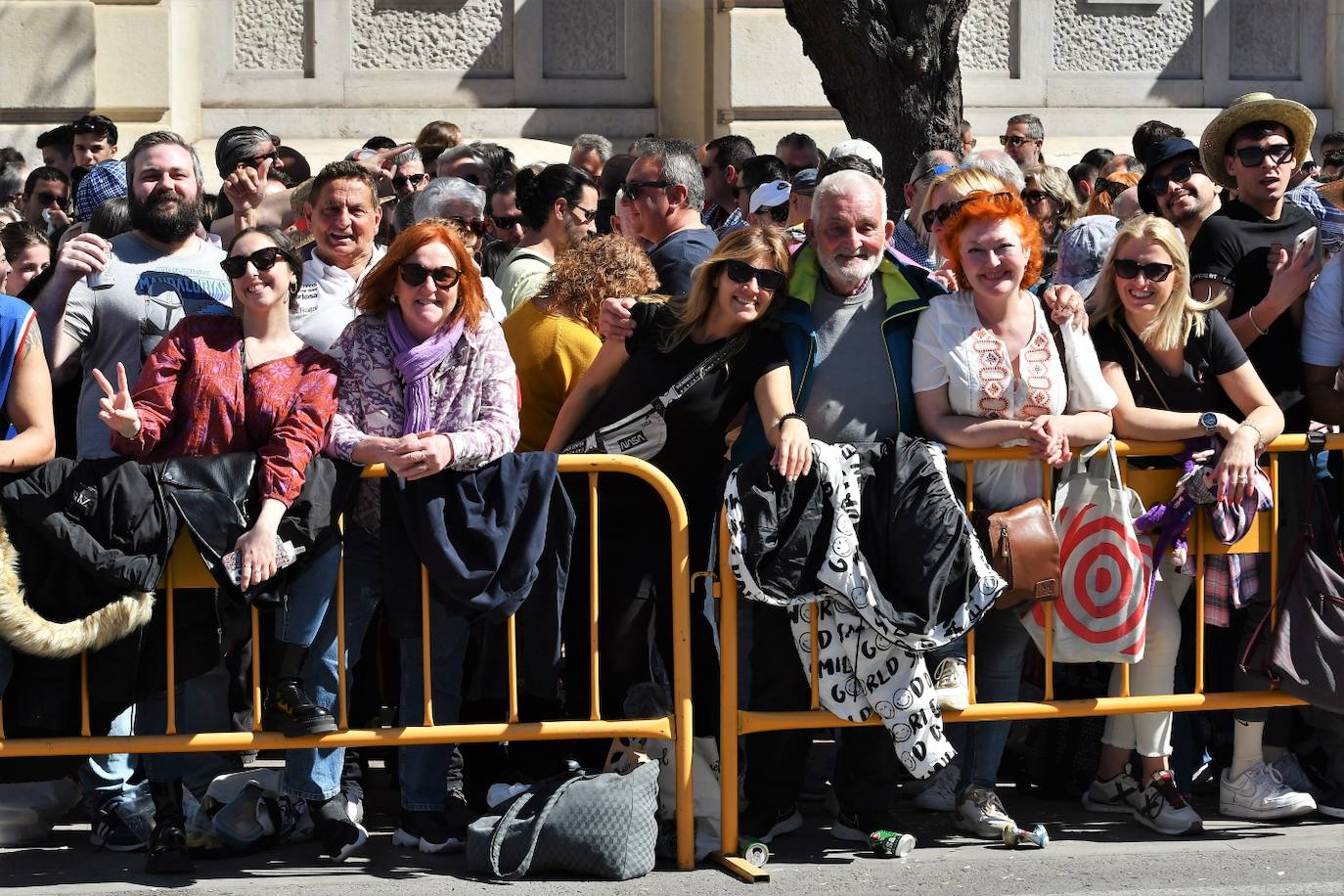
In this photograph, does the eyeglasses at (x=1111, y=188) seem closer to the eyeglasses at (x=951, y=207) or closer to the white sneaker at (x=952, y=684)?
the eyeglasses at (x=951, y=207)

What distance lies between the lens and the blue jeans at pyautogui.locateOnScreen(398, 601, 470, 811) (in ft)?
19.1

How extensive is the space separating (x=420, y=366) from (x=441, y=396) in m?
0.11

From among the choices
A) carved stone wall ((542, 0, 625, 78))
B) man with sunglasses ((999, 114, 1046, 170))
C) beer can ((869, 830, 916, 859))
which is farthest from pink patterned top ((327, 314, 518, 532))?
carved stone wall ((542, 0, 625, 78))

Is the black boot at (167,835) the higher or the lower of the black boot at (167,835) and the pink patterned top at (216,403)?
the lower

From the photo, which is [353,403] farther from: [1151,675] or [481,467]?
[1151,675]

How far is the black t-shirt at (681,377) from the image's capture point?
19.3 feet

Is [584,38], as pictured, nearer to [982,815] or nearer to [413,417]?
[413,417]

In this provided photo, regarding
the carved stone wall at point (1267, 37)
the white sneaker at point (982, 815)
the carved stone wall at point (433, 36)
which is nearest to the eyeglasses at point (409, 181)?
the carved stone wall at point (433, 36)

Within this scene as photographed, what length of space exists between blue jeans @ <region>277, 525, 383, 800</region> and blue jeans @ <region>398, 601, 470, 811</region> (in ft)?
0.55

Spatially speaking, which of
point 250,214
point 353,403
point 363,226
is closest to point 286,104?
point 250,214

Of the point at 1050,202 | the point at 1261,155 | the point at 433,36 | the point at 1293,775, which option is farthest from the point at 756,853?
the point at 433,36

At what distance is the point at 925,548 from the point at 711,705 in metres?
0.91

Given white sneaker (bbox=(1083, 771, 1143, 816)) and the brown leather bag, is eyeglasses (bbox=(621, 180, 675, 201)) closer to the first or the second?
the brown leather bag

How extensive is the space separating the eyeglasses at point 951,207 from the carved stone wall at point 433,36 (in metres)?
Answer: 8.45
